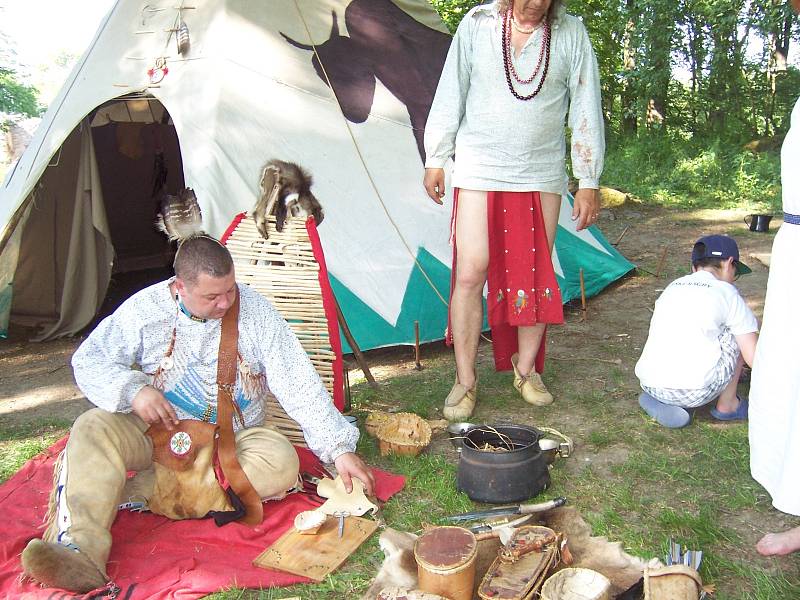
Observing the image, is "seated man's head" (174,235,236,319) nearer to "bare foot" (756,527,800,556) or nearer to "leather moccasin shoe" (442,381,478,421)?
"leather moccasin shoe" (442,381,478,421)

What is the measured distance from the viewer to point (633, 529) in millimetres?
2340

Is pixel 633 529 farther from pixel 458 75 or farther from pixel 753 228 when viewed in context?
pixel 753 228

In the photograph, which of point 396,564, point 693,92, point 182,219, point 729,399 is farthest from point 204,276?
point 693,92

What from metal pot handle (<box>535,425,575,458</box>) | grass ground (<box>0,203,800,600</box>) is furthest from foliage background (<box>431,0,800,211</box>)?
metal pot handle (<box>535,425,575,458</box>)

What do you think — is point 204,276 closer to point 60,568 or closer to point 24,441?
point 60,568

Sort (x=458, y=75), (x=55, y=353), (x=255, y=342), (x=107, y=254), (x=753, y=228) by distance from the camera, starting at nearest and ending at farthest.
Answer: (x=255, y=342), (x=458, y=75), (x=753, y=228), (x=55, y=353), (x=107, y=254)

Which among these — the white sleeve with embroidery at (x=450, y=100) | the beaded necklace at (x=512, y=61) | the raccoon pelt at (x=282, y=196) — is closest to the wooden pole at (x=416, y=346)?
the raccoon pelt at (x=282, y=196)

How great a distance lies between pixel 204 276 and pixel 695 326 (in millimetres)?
1923

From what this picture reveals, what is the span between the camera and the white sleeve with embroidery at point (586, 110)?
3.05 m

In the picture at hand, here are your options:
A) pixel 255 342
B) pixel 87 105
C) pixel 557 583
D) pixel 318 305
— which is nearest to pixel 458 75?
pixel 318 305

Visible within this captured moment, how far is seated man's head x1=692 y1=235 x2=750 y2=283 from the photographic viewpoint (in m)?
3.03

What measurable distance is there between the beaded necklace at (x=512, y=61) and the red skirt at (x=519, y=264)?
44 cm

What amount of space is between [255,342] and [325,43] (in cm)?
259

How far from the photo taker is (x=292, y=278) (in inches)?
129
